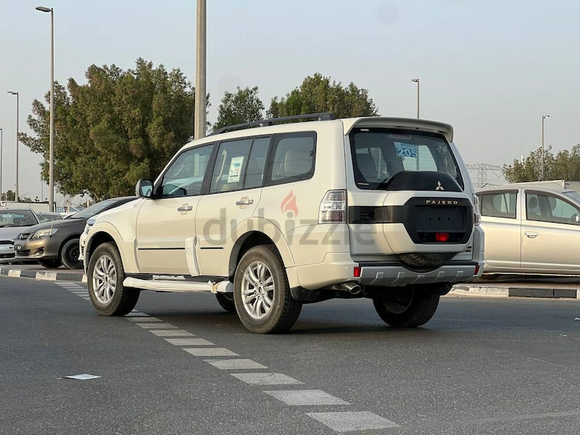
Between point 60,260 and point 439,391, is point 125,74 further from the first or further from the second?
point 439,391

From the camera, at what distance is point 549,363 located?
7195 mm

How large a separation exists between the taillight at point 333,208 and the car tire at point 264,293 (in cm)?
73

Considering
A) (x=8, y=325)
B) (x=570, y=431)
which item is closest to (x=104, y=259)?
(x=8, y=325)

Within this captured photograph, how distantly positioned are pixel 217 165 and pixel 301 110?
164 ft

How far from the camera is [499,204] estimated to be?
1573 centimetres

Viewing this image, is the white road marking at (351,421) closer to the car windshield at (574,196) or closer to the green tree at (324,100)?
the car windshield at (574,196)

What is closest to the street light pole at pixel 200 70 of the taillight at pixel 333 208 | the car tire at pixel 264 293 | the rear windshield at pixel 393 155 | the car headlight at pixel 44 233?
the car headlight at pixel 44 233

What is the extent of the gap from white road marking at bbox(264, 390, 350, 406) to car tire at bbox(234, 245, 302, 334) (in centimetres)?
266

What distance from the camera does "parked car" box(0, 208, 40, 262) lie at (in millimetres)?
25016

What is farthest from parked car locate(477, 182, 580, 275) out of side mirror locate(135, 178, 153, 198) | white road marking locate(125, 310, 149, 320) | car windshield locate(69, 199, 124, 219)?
car windshield locate(69, 199, 124, 219)

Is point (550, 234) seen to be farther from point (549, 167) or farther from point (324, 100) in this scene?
point (549, 167)

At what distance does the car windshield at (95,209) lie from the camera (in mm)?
19961

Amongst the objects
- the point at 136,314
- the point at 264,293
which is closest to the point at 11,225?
the point at 136,314

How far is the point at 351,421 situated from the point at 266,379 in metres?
1.43
